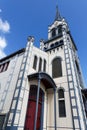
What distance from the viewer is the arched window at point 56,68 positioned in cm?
1068

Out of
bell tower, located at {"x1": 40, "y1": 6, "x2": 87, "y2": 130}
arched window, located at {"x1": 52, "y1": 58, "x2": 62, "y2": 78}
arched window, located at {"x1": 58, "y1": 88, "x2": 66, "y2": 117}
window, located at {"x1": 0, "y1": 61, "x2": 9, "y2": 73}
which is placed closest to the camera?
bell tower, located at {"x1": 40, "y1": 6, "x2": 87, "y2": 130}

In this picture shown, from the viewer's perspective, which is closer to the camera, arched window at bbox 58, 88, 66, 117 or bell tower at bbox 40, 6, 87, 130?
bell tower at bbox 40, 6, 87, 130

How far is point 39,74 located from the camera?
805 cm

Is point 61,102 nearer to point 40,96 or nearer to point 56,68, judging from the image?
point 40,96

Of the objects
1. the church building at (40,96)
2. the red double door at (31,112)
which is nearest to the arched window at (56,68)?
the church building at (40,96)

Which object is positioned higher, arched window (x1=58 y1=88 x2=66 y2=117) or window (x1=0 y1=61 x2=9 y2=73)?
window (x1=0 y1=61 x2=9 y2=73)

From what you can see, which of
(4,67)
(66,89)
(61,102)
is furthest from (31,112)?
(4,67)

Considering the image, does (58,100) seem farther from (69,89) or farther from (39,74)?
(39,74)

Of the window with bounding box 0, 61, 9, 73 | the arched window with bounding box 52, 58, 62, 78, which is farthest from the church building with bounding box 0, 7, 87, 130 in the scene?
the window with bounding box 0, 61, 9, 73

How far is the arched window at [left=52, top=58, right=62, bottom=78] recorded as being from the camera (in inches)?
421

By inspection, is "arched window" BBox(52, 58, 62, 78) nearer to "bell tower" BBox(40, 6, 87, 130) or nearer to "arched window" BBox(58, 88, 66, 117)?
"bell tower" BBox(40, 6, 87, 130)

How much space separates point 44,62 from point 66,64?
2.61 meters

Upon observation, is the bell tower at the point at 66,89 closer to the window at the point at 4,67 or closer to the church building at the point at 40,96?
the church building at the point at 40,96

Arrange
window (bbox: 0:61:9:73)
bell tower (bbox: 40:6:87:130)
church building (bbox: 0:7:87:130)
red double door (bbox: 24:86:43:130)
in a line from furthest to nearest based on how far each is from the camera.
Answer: window (bbox: 0:61:9:73)
bell tower (bbox: 40:6:87:130)
red double door (bbox: 24:86:43:130)
church building (bbox: 0:7:87:130)
